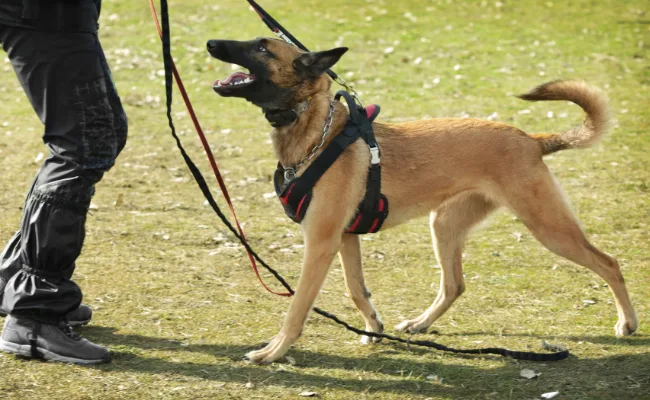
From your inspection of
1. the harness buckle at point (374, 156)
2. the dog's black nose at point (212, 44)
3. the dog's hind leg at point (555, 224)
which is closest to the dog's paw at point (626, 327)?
the dog's hind leg at point (555, 224)

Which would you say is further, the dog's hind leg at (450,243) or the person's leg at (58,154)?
the dog's hind leg at (450,243)

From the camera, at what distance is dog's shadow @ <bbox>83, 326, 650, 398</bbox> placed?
4062mm

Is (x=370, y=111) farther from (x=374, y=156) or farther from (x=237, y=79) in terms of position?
(x=237, y=79)

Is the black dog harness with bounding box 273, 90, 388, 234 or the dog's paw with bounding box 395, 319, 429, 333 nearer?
the black dog harness with bounding box 273, 90, 388, 234

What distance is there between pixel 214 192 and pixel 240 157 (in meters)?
1.03

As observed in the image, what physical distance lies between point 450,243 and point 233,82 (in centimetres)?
164

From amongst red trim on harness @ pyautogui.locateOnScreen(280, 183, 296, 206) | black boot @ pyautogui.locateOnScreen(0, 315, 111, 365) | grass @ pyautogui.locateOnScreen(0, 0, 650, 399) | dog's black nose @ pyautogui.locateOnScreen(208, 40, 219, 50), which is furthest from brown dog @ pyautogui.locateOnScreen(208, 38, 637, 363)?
black boot @ pyautogui.locateOnScreen(0, 315, 111, 365)

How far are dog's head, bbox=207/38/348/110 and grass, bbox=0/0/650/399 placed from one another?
133 cm

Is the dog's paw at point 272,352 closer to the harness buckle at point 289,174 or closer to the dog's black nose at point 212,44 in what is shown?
the harness buckle at point 289,174

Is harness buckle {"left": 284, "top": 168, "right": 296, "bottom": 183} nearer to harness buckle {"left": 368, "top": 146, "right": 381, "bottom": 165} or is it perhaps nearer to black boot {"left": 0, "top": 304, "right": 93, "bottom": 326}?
harness buckle {"left": 368, "top": 146, "right": 381, "bottom": 165}

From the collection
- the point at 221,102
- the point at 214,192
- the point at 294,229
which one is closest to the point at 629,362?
the point at 294,229

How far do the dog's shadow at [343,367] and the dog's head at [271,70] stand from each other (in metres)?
1.31

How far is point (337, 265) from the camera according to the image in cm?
594

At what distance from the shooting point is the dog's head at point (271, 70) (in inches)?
166
